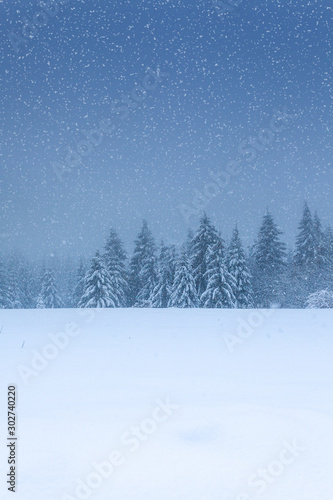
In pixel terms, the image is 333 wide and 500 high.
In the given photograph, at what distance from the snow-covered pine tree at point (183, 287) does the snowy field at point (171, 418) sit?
75.8 feet

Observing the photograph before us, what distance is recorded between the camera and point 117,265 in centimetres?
3475

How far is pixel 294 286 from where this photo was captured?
32.9m

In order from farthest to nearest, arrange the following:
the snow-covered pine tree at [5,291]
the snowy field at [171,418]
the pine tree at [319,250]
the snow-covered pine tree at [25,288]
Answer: the snow-covered pine tree at [25,288]
the snow-covered pine tree at [5,291]
the pine tree at [319,250]
the snowy field at [171,418]

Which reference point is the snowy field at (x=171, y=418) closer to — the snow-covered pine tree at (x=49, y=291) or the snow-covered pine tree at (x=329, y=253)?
the snow-covered pine tree at (x=329, y=253)

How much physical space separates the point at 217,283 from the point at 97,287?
8750mm

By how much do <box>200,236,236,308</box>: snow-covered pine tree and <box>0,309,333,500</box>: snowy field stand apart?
73.3ft

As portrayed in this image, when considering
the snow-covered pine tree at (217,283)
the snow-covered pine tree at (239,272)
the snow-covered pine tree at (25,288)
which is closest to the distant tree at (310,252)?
the snow-covered pine tree at (239,272)

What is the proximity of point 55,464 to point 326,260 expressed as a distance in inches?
1476

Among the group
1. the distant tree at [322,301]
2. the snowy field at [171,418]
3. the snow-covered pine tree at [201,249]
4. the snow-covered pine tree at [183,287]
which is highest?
the snow-covered pine tree at [201,249]

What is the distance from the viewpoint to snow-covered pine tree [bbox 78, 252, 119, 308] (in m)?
30.2

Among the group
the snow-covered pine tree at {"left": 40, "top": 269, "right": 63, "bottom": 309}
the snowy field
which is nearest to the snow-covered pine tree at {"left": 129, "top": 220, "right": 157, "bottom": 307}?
the snow-covered pine tree at {"left": 40, "top": 269, "right": 63, "bottom": 309}

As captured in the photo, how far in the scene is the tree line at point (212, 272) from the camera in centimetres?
3033

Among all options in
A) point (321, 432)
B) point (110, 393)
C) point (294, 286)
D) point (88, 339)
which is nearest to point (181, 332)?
point (88, 339)

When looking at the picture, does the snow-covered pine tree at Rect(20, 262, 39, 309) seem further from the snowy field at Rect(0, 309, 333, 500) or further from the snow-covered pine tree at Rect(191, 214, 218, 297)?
the snowy field at Rect(0, 309, 333, 500)
